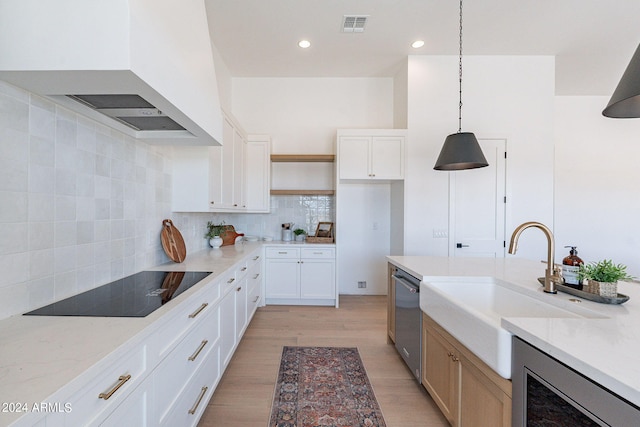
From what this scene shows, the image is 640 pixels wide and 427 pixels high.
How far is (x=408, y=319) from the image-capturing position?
82.0 inches

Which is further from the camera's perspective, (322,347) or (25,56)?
(322,347)

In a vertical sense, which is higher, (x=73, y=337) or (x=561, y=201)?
(x=561, y=201)

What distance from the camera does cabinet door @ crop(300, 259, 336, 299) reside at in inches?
140

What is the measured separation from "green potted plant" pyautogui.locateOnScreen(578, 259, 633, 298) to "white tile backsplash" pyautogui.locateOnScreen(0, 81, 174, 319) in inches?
100

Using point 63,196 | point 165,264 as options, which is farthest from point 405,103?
point 63,196

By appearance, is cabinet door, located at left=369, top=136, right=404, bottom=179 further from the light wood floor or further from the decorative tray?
the decorative tray

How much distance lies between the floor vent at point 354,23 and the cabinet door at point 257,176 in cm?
168

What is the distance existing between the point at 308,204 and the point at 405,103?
76.7 inches

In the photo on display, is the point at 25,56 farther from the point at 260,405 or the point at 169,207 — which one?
the point at 260,405

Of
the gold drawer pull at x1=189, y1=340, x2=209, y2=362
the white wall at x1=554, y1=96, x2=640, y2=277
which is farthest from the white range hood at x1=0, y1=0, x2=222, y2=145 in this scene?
the white wall at x1=554, y1=96, x2=640, y2=277

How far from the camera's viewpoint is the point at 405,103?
11.6ft

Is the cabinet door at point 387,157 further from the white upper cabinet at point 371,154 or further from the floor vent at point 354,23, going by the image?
the floor vent at point 354,23

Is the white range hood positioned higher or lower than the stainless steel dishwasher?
higher

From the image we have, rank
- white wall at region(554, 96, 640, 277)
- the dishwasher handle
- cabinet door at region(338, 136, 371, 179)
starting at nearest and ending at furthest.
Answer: the dishwasher handle → cabinet door at region(338, 136, 371, 179) → white wall at region(554, 96, 640, 277)
